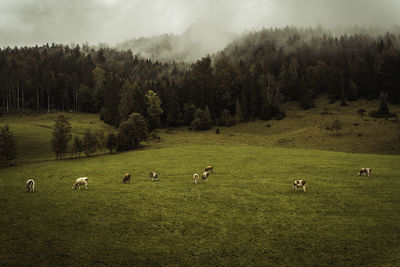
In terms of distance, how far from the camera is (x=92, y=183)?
31469mm

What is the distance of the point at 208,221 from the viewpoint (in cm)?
1812

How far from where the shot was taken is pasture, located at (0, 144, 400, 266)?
1359 cm

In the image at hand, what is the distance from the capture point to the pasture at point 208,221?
13594 millimetres

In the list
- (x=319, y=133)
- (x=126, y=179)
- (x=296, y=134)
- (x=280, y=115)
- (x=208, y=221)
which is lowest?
(x=126, y=179)

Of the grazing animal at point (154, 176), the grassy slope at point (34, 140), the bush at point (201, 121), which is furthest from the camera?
the bush at point (201, 121)

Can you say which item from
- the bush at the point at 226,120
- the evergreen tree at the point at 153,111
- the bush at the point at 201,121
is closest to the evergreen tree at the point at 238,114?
the bush at the point at 226,120

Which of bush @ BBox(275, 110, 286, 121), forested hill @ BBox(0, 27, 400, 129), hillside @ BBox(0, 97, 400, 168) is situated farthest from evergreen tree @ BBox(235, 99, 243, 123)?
bush @ BBox(275, 110, 286, 121)

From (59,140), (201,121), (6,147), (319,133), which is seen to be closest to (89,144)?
(59,140)

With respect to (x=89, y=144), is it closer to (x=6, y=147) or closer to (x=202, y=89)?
(x=6, y=147)

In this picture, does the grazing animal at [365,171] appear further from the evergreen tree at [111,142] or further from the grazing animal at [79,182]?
the evergreen tree at [111,142]

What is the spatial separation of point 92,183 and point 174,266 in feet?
74.8

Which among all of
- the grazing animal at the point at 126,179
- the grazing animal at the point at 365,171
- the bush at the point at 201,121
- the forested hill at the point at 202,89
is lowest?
the grazing animal at the point at 126,179

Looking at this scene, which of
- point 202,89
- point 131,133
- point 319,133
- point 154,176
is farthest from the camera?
point 202,89

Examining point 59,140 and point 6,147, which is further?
point 59,140
